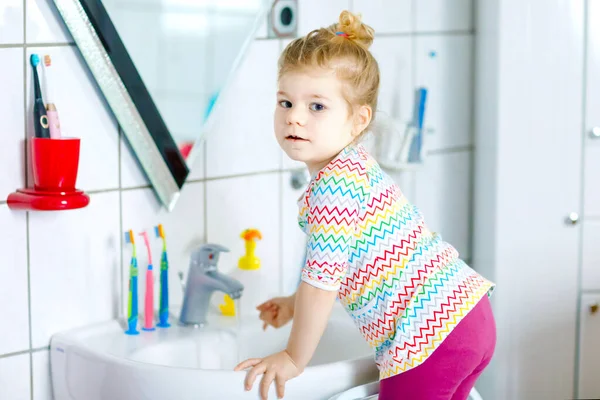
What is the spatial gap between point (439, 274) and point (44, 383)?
66 cm

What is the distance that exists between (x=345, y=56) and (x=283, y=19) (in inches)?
18.8

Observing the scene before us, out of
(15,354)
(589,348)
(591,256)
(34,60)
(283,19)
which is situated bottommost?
(589,348)

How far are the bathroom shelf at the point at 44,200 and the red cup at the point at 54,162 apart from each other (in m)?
0.01

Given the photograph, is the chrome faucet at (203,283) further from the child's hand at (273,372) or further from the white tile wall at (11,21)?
the white tile wall at (11,21)

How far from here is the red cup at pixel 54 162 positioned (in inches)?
56.1

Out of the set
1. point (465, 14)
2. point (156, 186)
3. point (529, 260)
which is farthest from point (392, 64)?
point (156, 186)

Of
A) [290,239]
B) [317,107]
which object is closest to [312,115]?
[317,107]

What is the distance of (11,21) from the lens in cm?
143

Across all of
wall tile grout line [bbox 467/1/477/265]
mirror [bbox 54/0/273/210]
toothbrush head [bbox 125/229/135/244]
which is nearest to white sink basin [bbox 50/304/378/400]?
toothbrush head [bbox 125/229/135/244]

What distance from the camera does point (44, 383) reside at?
61.1 inches

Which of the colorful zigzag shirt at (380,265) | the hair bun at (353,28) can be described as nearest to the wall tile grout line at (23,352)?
the colorful zigzag shirt at (380,265)

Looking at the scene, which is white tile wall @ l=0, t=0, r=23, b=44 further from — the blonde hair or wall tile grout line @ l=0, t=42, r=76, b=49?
the blonde hair

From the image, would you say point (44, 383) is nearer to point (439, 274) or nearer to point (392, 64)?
point (439, 274)

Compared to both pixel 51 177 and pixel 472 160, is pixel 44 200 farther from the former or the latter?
pixel 472 160
